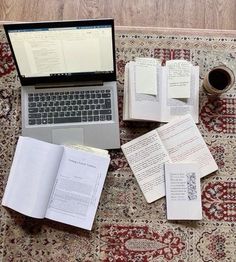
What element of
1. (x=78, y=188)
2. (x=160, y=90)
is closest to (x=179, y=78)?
(x=160, y=90)

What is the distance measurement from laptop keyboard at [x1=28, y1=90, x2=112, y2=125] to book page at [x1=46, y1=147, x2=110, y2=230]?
95 mm

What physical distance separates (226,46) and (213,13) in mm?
143

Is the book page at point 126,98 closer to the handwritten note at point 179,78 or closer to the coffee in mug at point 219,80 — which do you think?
the handwritten note at point 179,78

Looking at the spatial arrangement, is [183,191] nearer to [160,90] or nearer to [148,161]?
[148,161]

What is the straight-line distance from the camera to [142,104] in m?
1.19

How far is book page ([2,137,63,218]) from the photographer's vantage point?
1.11 meters

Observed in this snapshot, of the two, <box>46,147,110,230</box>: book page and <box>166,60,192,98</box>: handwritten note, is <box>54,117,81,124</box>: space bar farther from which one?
<box>166,60,192,98</box>: handwritten note

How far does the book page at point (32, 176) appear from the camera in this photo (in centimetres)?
111

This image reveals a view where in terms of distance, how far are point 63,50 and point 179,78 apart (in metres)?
0.35

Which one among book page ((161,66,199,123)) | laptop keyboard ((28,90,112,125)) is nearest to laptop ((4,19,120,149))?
laptop keyboard ((28,90,112,125))

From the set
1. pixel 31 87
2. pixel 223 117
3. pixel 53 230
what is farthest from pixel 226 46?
pixel 53 230

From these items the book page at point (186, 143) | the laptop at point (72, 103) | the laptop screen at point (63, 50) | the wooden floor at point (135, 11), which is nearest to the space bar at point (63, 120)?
the laptop at point (72, 103)

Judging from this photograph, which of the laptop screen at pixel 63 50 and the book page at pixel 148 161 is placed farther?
the book page at pixel 148 161

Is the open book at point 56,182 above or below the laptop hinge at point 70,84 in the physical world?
below
